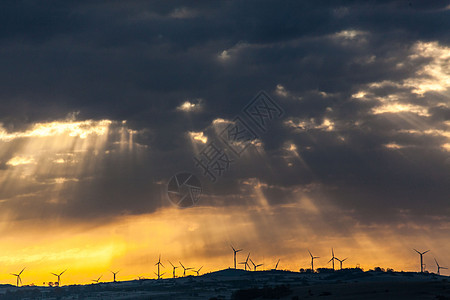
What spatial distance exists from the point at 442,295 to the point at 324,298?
23.0 meters

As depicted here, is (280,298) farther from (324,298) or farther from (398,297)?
(398,297)

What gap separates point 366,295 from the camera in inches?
4643

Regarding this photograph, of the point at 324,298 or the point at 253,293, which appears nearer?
the point at 324,298

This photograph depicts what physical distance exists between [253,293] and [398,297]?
43587 millimetres

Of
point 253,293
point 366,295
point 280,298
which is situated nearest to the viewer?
point 366,295

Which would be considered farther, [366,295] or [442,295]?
[366,295]

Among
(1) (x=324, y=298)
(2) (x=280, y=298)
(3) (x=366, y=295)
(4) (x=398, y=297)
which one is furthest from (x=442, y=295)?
(2) (x=280, y=298)

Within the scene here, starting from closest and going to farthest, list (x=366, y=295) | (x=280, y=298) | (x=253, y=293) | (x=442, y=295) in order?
(x=442, y=295) < (x=366, y=295) < (x=280, y=298) < (x=253, y=293)

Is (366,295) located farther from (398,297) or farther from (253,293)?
(253,293)

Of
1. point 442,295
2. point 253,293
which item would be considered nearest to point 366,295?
point 442,295

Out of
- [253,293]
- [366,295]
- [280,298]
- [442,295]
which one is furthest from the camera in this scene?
[253,293]

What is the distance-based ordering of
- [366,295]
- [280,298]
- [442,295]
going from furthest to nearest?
[280,298] < [366,295] < [442,295]

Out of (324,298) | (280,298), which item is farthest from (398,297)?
(280,298)

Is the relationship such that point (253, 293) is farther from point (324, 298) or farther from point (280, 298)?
point (324, 298)
